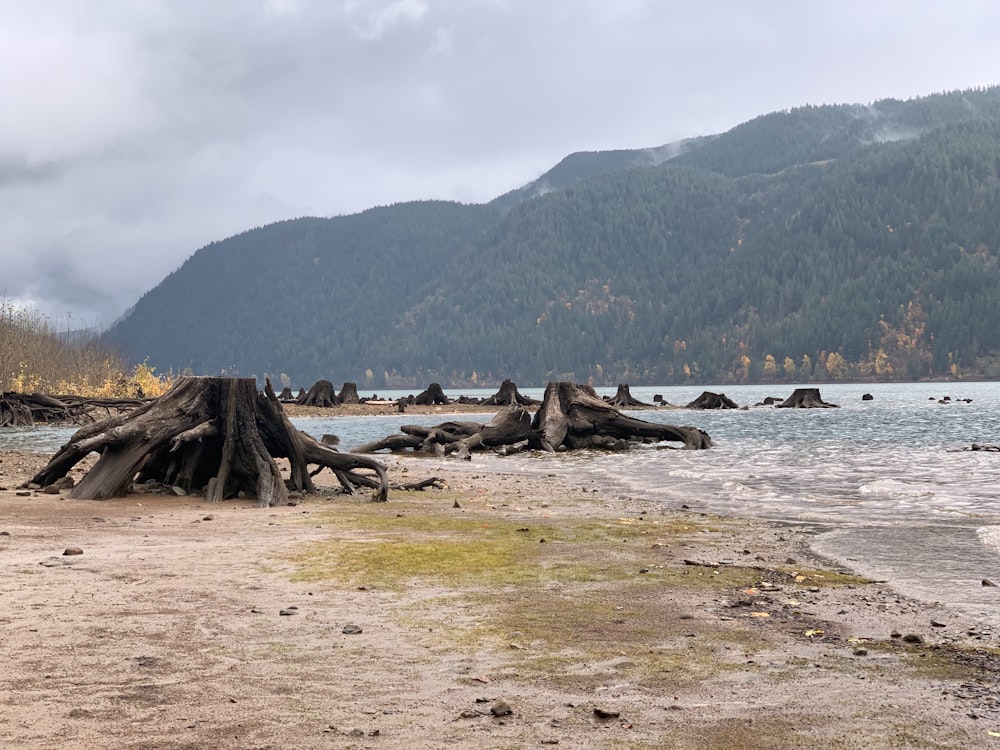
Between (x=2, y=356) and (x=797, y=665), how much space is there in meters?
60.2

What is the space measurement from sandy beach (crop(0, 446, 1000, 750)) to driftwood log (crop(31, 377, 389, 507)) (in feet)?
13.7

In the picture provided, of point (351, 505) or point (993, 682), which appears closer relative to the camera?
point (993, 682)

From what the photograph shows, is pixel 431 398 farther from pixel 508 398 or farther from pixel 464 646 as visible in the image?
pixel 464 646

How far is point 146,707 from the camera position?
17.6ft

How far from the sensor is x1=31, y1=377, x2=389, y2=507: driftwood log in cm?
1678

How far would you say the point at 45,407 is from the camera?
52188 mm

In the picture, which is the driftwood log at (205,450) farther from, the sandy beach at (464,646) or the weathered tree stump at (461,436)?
the weathered tree stump at (461,436)

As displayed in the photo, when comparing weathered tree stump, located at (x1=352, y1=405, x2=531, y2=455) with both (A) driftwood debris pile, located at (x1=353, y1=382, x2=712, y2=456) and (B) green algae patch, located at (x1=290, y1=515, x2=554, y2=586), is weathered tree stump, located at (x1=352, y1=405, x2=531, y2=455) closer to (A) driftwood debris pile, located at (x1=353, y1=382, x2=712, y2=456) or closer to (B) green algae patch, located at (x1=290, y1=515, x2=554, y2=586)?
(A) driftwood debris pile, located at (x1=353, y1=382, x2=712, y2=456)

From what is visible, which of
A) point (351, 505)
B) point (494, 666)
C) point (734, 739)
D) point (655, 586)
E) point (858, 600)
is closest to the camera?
point (734, 739)

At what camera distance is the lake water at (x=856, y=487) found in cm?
1112

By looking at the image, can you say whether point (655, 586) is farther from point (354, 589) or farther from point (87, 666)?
point (87, 666)

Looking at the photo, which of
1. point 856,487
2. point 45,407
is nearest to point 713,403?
point 45,407

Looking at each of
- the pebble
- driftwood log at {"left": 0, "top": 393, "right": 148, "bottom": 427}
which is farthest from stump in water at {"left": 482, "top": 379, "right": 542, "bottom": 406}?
the pebble

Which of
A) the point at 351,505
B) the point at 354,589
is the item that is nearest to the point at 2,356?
the point at 351,505
